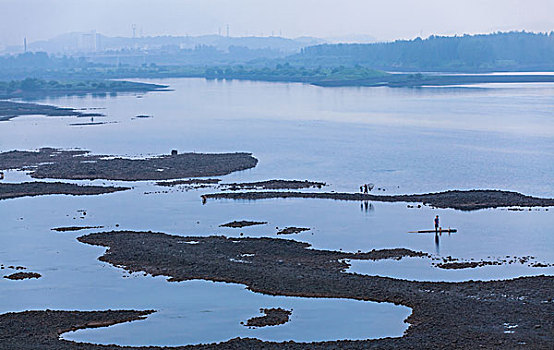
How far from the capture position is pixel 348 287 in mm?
24406

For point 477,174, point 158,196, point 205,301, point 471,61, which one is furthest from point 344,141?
point 471,61

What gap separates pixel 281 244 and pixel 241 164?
19538 millimetres

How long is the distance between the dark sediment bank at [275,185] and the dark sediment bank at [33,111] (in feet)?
150

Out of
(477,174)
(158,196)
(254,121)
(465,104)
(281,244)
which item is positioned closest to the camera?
(281,244)

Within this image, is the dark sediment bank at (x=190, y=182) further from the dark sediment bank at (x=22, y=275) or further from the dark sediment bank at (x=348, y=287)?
the dark sediment bank at (x=22, y=275)

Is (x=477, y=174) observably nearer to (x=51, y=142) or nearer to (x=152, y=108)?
(x=51, y=142)

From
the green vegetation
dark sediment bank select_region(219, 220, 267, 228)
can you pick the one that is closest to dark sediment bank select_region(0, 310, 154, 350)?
dark sediment bank select_region(219, 220, 267, 228)

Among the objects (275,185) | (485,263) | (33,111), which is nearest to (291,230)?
(485,263)

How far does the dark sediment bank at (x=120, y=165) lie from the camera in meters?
45.7

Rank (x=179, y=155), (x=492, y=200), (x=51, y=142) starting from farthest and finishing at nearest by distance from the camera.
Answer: (x=51, y=142) < (x=179, y=155) < (x=492, y=200)

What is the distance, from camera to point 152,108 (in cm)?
9500

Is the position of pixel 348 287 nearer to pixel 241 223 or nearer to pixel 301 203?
pixel 241 223

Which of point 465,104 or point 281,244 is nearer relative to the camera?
point 281,244

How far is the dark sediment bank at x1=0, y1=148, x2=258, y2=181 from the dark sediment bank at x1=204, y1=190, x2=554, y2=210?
715cm
